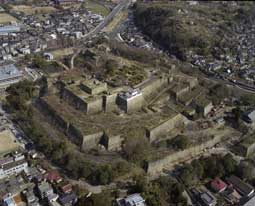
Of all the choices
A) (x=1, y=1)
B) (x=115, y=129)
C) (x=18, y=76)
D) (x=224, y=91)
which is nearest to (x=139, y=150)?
(x=115, y=129)

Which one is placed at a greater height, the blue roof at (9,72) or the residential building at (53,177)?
the blue roof at (9,72)

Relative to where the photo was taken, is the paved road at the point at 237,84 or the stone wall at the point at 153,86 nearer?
the stone wall at the point at 153,86

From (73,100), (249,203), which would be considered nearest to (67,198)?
(73,100)

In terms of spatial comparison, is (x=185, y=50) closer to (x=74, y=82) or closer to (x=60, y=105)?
(x=74, y=82)

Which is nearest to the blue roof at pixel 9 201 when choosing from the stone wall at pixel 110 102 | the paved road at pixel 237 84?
the stone wall at pixel 110 102

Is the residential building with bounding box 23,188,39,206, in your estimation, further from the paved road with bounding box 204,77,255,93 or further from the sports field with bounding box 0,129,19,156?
the paved road with bounding box 204,77,255,93

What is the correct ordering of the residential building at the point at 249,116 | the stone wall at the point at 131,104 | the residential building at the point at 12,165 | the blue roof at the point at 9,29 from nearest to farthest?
the residential building at the point at 12,165 → the stone wall at the point at 131,104 → the residential building at the point at 249,116 → the blue roof at the point at 9,29

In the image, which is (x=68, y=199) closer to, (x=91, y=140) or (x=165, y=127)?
(x=91, y=140)

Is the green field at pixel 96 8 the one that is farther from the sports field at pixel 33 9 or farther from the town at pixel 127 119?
the town at pixel 127 119
